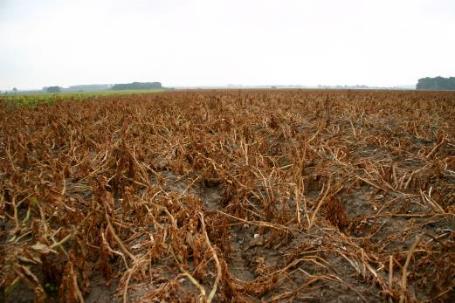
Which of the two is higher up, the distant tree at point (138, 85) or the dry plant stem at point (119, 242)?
the dry plant stem at point (119, 242)

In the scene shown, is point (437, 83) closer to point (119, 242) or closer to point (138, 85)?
point (138, 85)

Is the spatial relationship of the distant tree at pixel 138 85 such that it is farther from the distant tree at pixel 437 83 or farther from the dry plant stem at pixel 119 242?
the dry plant stem at pixel 119 242

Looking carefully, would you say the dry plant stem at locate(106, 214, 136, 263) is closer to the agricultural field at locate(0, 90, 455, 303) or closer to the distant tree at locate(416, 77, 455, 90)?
the agricultural field at locate(0, 90, 455, 303)

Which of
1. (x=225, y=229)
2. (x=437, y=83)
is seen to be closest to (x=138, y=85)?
(x=437, y=83)

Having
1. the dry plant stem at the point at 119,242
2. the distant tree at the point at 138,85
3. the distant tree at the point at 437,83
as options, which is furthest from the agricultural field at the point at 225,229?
the distant tree at the point at 138,85

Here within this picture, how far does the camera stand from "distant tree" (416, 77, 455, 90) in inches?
3479

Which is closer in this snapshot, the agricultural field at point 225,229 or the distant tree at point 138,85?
the agricultural field at point 225,229

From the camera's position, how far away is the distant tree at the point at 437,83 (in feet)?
290

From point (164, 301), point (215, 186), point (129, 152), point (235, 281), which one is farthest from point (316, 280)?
point (129, 152)

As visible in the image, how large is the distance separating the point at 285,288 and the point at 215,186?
80.9 inches

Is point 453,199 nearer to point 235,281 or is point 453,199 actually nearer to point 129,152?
point 235,281

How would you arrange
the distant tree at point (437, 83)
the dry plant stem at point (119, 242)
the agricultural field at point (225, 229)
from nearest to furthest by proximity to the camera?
the agricultural field at point (225, 229) < the dry plant stem at point (119, 242) < the distant tree at point (437, 83)

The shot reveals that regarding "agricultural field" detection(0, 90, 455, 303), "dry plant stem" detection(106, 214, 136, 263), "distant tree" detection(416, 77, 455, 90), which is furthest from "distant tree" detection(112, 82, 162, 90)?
"dry plant stem" detection(106, 214, 136, 263)

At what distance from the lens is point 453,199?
316cm
